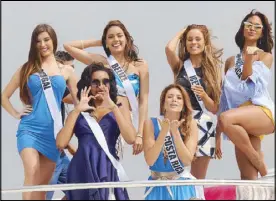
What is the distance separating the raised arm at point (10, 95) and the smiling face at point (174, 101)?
1901mm

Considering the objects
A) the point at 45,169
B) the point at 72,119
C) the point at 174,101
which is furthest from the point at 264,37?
the point at 45,169

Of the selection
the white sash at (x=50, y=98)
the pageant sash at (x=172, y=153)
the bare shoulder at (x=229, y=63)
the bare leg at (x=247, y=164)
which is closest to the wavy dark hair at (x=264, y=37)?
the bare shoulder at (x=229, y=63)

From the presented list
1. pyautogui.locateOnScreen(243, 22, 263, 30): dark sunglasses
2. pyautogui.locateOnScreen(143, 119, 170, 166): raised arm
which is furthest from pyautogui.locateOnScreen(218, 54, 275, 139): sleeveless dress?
pyautogui.locateOnScreen(143, 119, 170, 166): raised arm

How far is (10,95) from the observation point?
1040 cm

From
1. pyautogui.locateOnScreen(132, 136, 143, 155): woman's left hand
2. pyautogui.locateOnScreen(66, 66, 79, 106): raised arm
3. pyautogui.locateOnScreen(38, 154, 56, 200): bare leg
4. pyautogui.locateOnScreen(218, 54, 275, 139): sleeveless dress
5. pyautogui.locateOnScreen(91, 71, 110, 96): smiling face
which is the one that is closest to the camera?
pyautogui.locateOnScreen(91, 71, 110, 96): smiling face

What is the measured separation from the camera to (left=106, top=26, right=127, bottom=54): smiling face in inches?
408

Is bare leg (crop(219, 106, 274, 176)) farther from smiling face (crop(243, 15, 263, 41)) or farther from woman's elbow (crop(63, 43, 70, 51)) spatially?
woman's elbow (crop(63, 43, 70, 51))

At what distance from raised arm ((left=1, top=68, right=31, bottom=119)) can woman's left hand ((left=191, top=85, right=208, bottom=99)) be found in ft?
6.41

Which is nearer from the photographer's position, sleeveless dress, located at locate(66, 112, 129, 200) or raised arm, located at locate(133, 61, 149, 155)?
sleeveless dress, located at locate(66, 112, 129, 200)

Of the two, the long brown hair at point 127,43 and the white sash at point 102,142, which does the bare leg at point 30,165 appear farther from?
the long brown hair at point 127,43

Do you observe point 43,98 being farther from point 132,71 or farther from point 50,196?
point 50,196

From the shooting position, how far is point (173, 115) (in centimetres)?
916

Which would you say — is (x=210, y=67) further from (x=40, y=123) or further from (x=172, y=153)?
(x=40, y=123)

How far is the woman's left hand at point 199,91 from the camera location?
33.6ft
